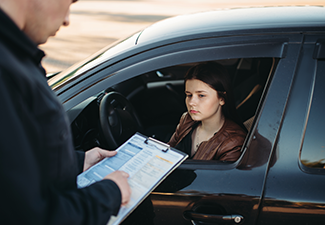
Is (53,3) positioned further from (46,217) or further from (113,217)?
(113,217)

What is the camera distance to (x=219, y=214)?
1063 mm

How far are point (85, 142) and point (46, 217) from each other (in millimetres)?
1055

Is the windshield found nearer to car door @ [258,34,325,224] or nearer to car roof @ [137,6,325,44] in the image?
car roof @ [137,6,325,44]

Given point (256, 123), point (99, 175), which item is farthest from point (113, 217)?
point (256, 123)

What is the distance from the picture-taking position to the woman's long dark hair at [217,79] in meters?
1.56

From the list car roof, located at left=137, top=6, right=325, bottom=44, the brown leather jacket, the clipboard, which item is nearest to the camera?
the clipboard

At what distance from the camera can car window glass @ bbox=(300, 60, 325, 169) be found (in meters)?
1.06

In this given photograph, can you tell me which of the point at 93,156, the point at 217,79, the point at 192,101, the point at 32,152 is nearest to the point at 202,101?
the point at 192,101

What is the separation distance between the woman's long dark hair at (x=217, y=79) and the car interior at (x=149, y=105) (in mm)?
165

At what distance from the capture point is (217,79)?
1568mm

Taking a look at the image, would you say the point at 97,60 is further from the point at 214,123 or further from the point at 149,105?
the point at 149,105

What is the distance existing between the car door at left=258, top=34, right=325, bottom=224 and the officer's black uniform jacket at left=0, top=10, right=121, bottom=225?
2.24ft

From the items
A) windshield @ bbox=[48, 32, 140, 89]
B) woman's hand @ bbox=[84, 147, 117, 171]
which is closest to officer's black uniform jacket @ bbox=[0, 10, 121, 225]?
woman's hand @ bbox=[84, 147, 117, 171]

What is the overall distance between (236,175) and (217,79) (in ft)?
2.17
